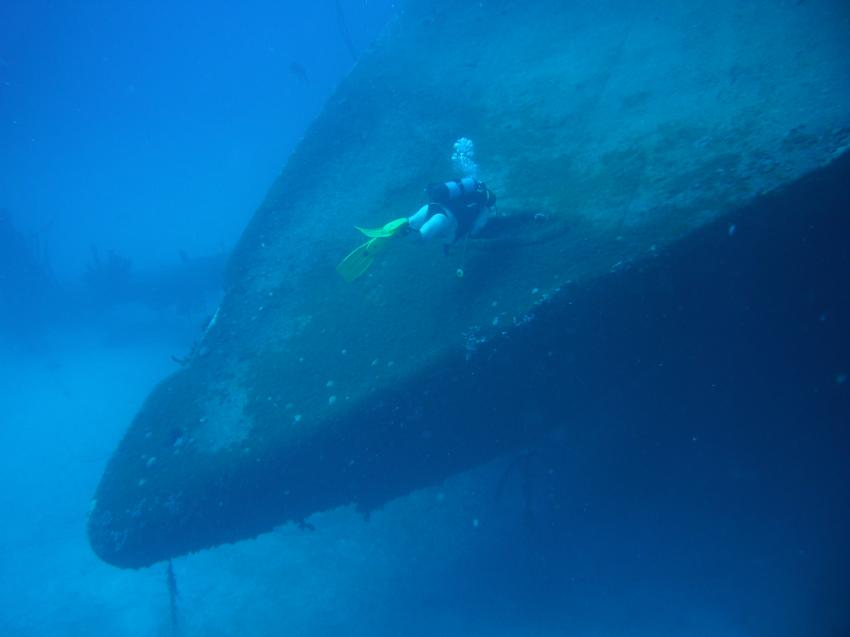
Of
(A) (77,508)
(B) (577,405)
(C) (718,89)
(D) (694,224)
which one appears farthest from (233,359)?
(A) (77,508)

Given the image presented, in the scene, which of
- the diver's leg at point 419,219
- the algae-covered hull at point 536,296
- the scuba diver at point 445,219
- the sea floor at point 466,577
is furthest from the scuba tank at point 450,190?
the sea floor at point 466,577

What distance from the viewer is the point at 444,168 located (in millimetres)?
5973

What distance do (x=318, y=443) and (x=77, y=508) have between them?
41.8 ft

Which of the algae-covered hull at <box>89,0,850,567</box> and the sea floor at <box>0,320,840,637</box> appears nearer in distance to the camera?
the algae-covered hull at <box>89,0,850,567</box>

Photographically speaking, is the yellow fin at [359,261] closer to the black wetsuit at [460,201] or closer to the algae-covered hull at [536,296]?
the algae-covered hull at [536,296]

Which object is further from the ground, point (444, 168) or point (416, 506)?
point (444, 168)

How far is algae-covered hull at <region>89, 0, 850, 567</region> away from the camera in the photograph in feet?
11.0

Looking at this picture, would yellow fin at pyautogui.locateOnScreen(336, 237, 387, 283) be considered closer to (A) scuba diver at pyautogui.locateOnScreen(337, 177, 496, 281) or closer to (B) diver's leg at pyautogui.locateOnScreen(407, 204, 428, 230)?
(A) scuba diver at pyautogui.locateOnScreen(337, 177, 496, 281)

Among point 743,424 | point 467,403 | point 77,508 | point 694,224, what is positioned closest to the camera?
point 694,224

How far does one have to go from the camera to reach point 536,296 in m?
3.49

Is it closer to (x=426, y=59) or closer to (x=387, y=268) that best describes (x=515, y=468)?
(x=387, y=268)

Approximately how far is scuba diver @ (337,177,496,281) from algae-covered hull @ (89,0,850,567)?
364 mm

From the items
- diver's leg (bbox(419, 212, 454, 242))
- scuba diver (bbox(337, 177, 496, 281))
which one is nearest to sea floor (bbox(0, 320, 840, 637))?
scuba diver (bbox(337, 177, 496, 281))

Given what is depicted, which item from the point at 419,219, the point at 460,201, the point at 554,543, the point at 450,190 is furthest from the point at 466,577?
the point at 450,190
